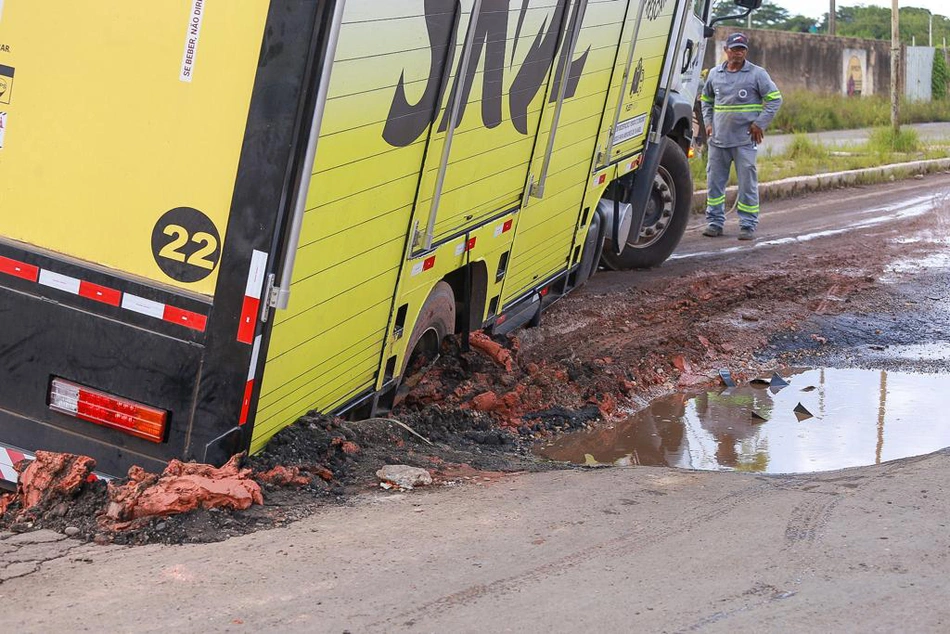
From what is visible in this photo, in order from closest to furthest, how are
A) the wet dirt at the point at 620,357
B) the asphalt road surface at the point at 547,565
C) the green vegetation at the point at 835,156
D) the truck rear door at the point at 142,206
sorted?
the asphalt road surface at the point at 547,565
the truck rear door at the point at 142,206
the wet dirt at the point at 620,357
the green vegetation at the point at 835,156

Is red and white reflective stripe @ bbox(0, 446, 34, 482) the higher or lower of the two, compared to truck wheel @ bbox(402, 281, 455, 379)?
lower

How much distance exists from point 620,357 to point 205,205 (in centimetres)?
393

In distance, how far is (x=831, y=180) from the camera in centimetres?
1494

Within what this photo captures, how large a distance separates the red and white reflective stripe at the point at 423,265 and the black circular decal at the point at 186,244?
1.25 metres

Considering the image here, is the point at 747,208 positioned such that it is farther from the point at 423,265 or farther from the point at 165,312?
the point at 165,312

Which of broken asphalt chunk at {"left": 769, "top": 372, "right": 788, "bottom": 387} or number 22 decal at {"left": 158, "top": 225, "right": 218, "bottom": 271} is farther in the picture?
broken asphalt chunk at {"left": 769, "top": 372, "right": 788, "bottom": 387}

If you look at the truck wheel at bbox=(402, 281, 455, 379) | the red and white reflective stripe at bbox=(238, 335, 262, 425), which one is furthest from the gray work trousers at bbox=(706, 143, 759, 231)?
the red and white reflective stripe at bbox=(238, 335, 262, 425)

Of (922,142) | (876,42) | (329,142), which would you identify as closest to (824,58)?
(876,42)

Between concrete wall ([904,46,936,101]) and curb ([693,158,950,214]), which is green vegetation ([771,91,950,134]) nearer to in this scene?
concrete wall ([904,46,936,101])

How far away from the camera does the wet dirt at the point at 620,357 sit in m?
4.42

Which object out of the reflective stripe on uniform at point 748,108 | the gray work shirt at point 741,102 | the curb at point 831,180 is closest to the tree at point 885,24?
the curb at point 831,180

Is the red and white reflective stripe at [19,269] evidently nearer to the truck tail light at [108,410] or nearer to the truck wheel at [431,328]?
the truck tail light at [108,410]

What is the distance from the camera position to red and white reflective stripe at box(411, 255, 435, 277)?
506cm

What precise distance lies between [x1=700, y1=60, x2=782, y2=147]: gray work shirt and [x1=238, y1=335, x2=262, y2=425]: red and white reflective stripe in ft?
27.8
